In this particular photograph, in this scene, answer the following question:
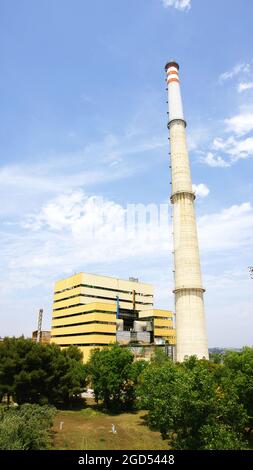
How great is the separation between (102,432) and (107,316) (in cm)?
4636

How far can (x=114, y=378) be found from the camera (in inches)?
1775

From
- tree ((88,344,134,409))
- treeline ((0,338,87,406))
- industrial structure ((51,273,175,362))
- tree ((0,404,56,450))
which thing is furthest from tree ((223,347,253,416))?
industrial structure ((51,273,175,362))

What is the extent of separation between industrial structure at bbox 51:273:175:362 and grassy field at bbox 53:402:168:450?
27.0m

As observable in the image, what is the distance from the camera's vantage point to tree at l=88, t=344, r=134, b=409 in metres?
45.6

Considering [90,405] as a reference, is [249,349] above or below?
above

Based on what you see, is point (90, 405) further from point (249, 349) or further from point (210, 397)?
point (210, 397)

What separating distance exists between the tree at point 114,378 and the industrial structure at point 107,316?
21.1m

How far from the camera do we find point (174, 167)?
60906 millimetres

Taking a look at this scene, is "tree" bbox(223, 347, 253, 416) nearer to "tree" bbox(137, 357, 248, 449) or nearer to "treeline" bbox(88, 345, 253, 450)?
"treeline" bbox(88, 345, 253, 450)

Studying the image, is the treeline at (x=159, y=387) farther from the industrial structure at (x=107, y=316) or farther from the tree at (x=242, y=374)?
the industrial structure at (x=107, y=316)

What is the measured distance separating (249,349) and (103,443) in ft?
52.8

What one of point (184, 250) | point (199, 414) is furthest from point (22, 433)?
point (184, 250)

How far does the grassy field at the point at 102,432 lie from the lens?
30031 millimetres
